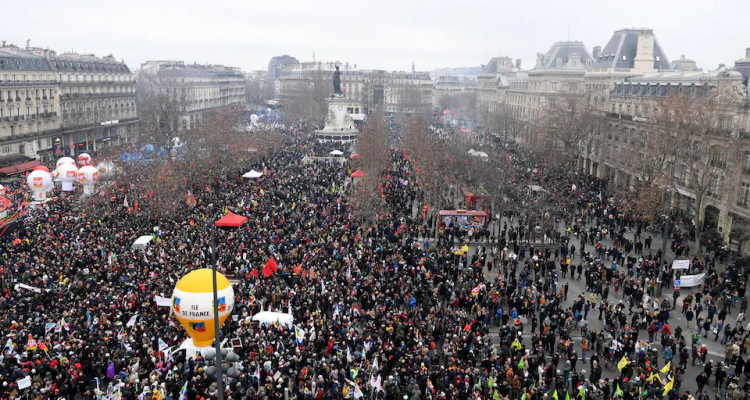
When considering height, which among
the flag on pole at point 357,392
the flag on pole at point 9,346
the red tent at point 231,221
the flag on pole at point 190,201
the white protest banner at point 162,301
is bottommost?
the flag on pole at point 357,392

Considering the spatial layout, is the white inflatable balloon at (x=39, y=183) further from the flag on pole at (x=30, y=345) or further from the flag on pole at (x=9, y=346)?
the flag on pole at (x=30, y=345)

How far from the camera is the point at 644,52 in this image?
201 feet

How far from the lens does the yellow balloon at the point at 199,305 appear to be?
20359 mm

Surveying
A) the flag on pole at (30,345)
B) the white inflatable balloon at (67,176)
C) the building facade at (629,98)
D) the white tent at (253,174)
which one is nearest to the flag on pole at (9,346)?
the flag on pole at (30,345)

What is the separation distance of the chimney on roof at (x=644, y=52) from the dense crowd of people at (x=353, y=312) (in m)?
28.1

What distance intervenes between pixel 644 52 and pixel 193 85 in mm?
83444

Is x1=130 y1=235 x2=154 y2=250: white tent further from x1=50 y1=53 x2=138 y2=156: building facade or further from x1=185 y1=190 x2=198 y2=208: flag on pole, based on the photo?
x1=50 y1=53 x2=138 y2=156: building facade

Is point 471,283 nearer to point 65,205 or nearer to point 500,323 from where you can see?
point 500,323

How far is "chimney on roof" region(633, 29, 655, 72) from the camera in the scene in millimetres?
61031

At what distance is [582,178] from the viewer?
186ft

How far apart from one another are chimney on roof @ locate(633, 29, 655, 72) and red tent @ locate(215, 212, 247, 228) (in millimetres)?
44860

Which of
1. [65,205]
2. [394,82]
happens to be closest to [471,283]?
[65,205]

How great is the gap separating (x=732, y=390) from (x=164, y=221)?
99.0 feet

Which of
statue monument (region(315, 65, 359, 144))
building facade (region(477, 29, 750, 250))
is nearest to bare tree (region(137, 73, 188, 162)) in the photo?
statue monument (region(315, 65, 359, 144))
